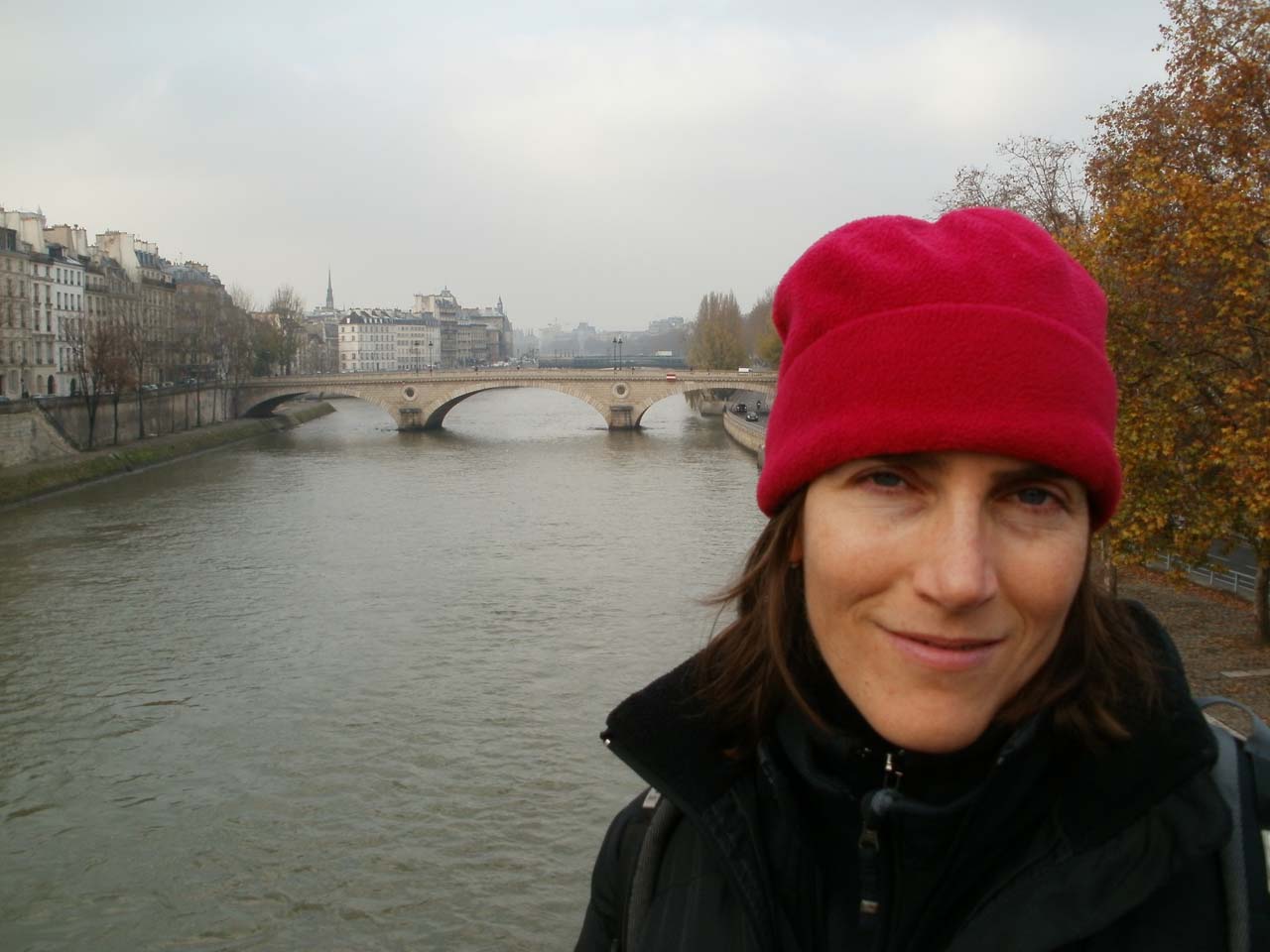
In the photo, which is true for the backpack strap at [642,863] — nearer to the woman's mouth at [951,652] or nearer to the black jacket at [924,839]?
the black jacket at [924,839]

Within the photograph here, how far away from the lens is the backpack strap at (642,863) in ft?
4.18

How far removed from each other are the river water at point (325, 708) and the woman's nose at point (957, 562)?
848 millimetres

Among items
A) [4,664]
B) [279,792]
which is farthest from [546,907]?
[4,664]

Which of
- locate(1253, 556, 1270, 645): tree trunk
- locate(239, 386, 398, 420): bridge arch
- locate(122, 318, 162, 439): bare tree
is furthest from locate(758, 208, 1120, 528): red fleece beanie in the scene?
locate(239, 386, 398, 420): bridge arch

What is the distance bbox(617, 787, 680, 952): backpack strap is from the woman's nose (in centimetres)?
40

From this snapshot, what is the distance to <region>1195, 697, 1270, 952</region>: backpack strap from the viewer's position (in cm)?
98

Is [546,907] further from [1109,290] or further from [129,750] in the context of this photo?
[1109,290]

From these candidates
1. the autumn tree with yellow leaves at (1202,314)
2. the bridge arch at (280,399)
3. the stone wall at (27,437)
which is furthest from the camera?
the bridge arch at (280,399)

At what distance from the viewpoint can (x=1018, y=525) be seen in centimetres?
114

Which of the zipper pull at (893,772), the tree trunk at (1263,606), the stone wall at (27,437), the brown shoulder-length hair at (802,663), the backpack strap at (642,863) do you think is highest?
the brown shoulder-length hair at (802,663)

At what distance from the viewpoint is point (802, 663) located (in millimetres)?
A: 1366

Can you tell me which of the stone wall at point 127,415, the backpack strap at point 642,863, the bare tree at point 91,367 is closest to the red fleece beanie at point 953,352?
the backpack strap at point 642,863

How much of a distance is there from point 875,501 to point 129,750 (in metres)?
10.1

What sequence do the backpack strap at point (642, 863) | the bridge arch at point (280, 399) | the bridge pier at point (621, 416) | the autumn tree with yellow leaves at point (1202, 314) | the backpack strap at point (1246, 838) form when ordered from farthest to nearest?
the bridge arch at point (280, 399)
the bridge pier at point (621, 416)
the autumn tree with yellow leaves at point (1202, 314)
the backpack strap at point (642, 863)
the backpack strap at point (1246, 838)
